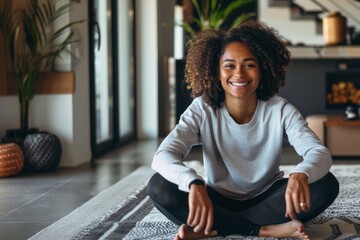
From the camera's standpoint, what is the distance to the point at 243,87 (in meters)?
2.24

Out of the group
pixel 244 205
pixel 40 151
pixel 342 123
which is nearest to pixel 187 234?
pixel 244 205

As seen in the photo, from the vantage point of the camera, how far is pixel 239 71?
224cm

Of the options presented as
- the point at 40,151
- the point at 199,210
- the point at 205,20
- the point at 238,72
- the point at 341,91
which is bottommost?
the point at 40,151

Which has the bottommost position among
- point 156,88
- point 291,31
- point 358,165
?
point 358,165

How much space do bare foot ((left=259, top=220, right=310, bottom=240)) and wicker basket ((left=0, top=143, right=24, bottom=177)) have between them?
7.45 ft

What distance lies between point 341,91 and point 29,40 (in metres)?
3.11

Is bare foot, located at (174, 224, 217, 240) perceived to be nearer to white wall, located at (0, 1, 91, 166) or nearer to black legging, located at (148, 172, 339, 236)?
black legging, located at (148, 172, 339, 236)

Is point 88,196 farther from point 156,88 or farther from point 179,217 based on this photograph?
point 156,88

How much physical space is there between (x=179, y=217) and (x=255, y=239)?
0.27 m

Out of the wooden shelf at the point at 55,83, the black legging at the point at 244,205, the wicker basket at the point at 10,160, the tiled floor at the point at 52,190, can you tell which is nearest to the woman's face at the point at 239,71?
the black legging at the point at 244,205

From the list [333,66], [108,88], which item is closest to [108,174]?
[108,88]

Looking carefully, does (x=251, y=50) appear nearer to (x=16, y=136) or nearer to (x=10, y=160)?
(x=10, y=160)

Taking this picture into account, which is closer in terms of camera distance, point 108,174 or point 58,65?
point 108,174

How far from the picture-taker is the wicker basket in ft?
13.6
